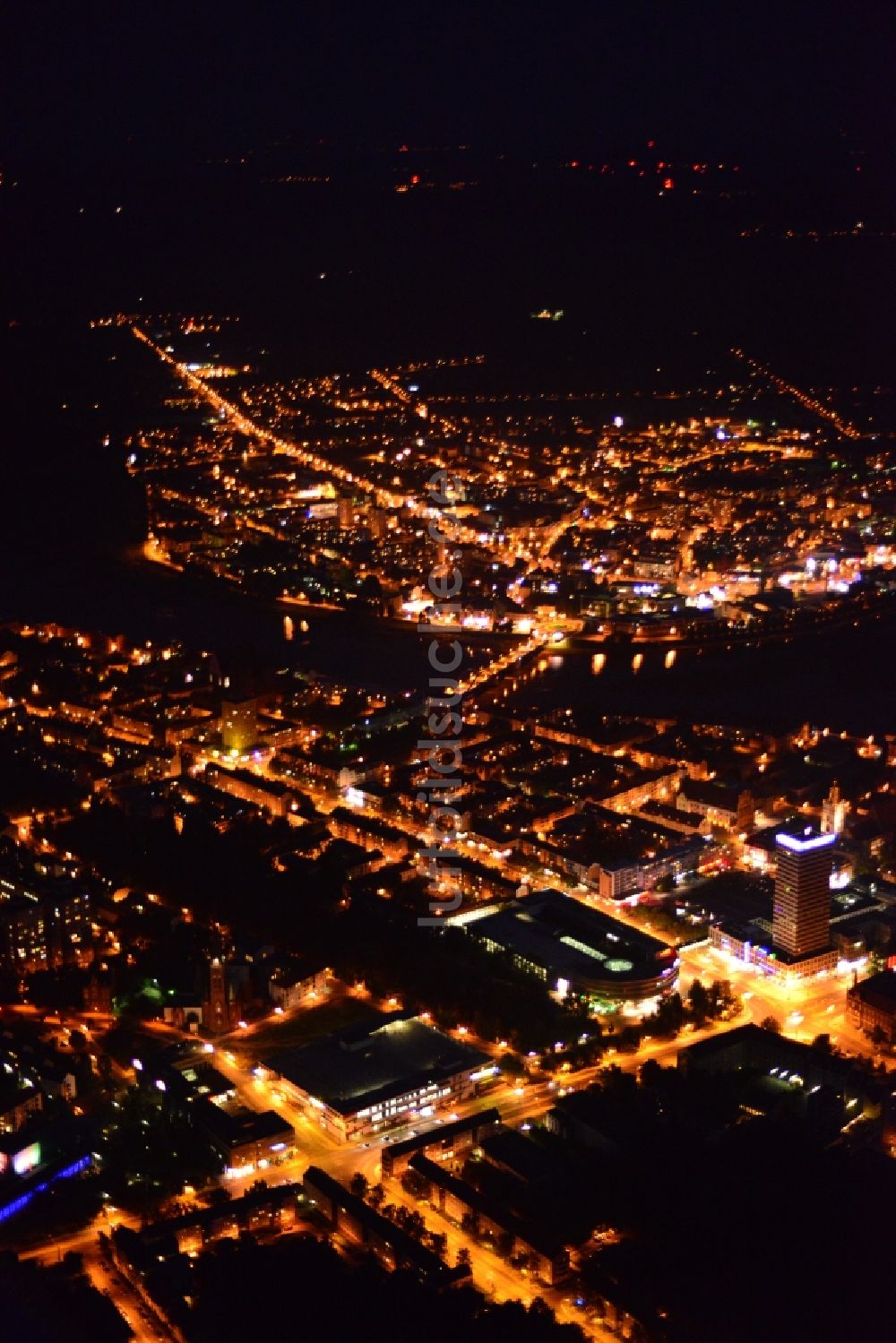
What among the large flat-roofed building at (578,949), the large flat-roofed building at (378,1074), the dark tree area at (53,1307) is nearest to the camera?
the dark tree area at (53,1307)

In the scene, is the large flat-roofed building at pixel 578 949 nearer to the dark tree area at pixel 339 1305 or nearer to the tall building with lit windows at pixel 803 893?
the tall building with lit windows at pixel 803 893

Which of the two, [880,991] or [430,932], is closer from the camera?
[880,991]

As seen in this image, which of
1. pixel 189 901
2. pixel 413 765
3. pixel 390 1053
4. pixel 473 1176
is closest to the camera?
pixel 473 1176

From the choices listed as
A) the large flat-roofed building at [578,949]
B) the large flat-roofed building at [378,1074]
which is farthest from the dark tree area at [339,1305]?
the large flat-roofed building at [578,949]

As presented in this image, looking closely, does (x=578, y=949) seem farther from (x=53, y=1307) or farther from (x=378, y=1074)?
(x=53, y=1307)

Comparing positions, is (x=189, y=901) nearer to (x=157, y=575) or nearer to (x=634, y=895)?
(x=634, y=895)


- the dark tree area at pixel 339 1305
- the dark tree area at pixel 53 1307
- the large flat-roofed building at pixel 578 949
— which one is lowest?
A: the large flat-roofed building at pixel 578 949

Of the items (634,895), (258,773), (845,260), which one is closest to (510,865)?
(634,895)
